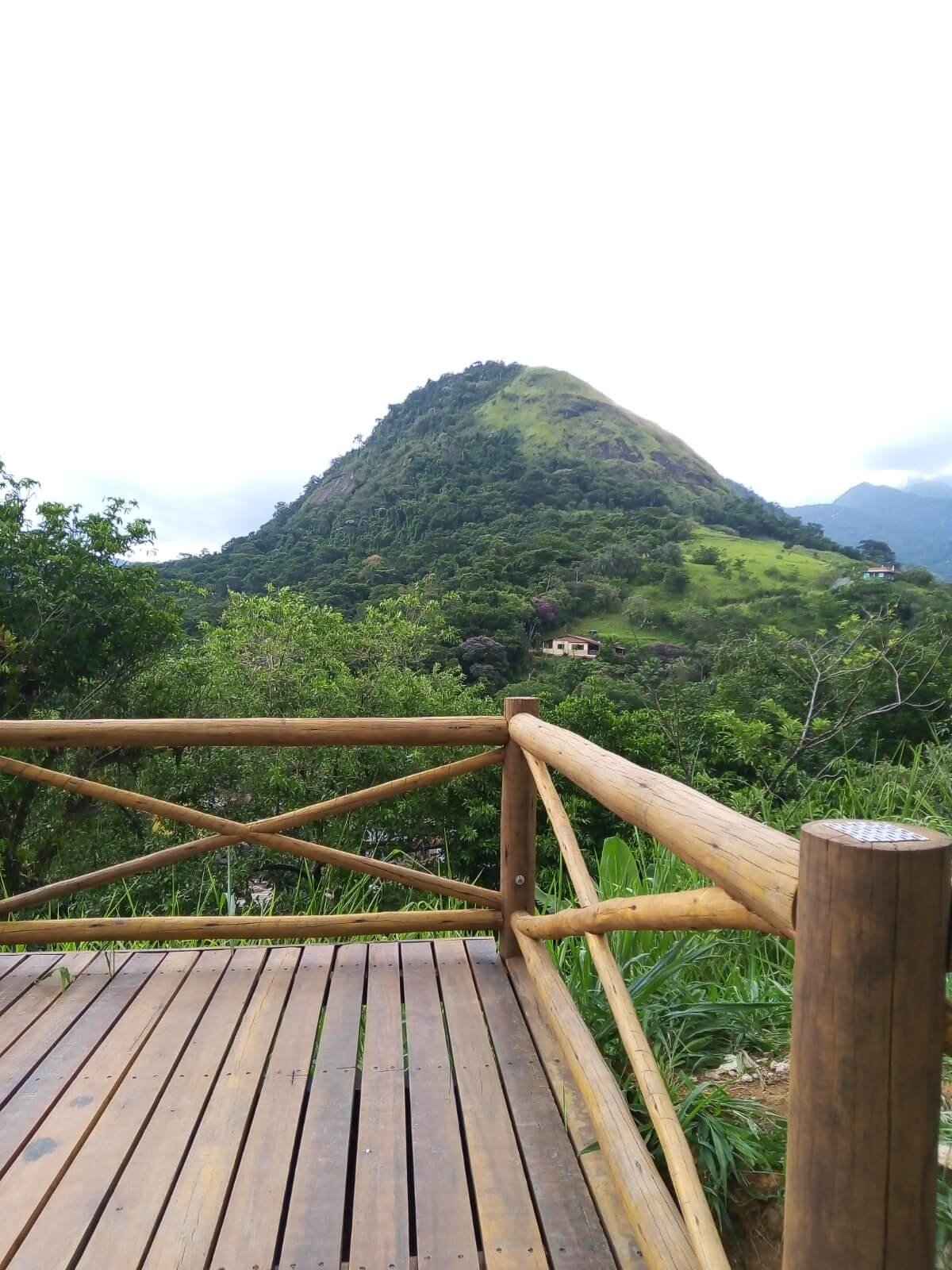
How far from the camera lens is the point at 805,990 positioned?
0.72 metres

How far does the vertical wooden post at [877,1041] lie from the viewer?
2.15ft

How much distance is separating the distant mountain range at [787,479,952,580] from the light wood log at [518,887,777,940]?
213 ft

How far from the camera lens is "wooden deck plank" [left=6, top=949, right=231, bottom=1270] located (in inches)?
52.2

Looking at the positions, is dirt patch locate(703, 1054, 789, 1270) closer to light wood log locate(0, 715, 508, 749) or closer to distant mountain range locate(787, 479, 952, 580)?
light wood log locate(0, 715, 508, 749)

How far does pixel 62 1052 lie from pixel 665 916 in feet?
5.39

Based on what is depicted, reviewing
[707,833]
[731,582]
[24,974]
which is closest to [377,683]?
[24,974]

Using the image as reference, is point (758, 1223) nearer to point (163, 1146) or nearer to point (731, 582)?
point (163, 1146)

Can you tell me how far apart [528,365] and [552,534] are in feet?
172

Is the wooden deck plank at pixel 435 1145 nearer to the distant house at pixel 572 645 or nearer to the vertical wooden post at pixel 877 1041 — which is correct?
the vertical wooden post at pixel 877 1041

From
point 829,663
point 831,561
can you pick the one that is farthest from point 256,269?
point 829,663

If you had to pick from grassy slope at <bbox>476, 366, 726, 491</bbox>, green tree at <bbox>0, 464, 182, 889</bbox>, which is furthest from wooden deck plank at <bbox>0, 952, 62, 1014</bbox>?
grassy slope at <bbox>476, 366, 726, 491</bbox>

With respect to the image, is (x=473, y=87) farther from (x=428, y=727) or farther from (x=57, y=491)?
(x=428, y=727)

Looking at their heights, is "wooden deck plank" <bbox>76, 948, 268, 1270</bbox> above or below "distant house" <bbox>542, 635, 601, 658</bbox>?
above

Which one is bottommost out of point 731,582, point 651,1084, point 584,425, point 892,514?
point 651,1084
